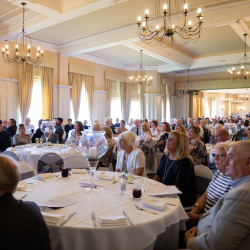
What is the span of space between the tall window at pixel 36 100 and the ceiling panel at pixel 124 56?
3.17 metres

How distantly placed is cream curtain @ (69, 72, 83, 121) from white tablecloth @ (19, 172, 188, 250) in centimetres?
898

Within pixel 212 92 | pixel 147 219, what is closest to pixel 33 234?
pixel 147 219

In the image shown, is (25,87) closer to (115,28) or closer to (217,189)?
(115,28)

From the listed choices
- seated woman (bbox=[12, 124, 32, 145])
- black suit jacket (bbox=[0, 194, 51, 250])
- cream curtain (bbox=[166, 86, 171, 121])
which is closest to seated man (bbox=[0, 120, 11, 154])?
seated woman (bbox=[12, 124, 32, 145])

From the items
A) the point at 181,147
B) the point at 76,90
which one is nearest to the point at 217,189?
the point at 181,147

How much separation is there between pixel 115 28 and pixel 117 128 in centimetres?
370

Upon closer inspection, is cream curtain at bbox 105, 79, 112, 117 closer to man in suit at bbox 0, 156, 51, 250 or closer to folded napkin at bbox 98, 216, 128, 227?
folded napkin at bbox 98, 216, 128, 227

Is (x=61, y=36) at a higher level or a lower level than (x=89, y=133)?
higher

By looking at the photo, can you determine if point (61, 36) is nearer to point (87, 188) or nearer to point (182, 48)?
point (182, 48)

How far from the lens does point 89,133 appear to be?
7.15 ft

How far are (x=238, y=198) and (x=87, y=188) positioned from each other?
56.4 inches

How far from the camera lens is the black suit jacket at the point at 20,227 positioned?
4.11ft

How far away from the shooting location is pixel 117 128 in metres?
8.98

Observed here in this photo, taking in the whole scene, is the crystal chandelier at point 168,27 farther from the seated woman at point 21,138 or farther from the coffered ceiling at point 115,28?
the seated woman at point 21,138
